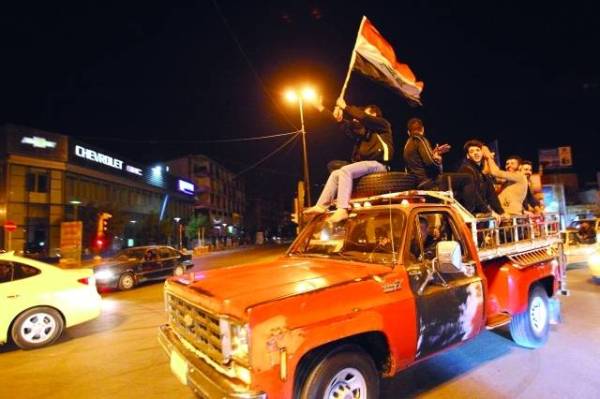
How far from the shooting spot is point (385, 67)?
6.82 m

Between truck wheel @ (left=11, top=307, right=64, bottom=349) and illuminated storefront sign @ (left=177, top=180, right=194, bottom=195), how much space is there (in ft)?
174

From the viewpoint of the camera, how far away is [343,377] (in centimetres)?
307

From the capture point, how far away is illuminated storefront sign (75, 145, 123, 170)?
117 feet

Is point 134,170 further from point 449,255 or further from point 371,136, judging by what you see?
point 449,255

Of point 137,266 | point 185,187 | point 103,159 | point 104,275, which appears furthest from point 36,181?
point 185,187

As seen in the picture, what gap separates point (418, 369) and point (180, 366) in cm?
288

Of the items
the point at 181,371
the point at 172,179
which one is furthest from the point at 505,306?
the point at 172,179

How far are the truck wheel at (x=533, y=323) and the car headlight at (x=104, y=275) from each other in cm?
1229

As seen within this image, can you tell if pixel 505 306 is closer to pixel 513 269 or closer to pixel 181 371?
pixel 513 269

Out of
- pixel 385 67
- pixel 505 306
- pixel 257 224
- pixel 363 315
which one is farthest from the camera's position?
pixel 257 224

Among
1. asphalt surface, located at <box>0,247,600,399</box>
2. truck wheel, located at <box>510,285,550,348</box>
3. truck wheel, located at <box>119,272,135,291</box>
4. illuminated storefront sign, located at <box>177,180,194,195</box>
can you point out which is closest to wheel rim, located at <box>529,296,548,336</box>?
truck wheel, located at <box>510,285,550,348</box>

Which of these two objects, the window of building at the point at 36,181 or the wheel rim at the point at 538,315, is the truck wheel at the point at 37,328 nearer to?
the wheel rim at the point at 538,315

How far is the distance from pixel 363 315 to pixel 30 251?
3513 cm

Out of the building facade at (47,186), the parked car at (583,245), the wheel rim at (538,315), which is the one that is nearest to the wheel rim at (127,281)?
the wheel rim at (538,315)
